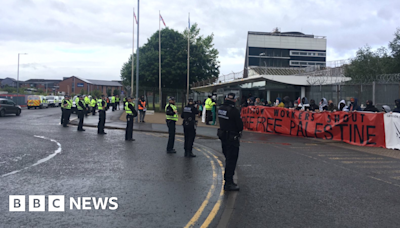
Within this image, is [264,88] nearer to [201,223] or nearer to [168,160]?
[168,160]

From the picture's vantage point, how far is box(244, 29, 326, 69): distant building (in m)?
61.8

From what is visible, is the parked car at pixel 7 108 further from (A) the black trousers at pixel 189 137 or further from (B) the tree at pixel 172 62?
(A) the black trousers at pixel 189 137

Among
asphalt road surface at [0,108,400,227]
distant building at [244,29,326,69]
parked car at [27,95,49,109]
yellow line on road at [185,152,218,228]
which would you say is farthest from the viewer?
distant building at [244,29,326,69]

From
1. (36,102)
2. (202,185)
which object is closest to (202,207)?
(202,185)

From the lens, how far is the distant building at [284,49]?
6181 cm

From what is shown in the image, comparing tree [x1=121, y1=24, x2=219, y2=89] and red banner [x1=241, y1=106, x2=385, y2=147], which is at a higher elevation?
tree [x1=121, y1=24, x2=219, y2=89]

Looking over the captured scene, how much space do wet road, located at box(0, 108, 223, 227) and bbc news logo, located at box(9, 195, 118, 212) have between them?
0.09 metres

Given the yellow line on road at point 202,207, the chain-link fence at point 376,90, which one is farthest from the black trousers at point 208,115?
the yellow line on road at point 202,207

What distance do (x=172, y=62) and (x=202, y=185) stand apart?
33253mm

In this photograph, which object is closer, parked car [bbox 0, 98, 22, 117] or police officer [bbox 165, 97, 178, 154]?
police officer [bbox 165, 97, 178, 154]

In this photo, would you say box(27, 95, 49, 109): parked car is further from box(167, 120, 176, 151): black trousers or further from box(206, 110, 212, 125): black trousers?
box(167, 120, 176, 151): black trousers

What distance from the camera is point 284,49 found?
63656 mm

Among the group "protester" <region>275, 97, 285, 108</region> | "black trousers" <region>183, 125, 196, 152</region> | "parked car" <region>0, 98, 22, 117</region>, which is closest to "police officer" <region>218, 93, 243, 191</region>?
"black trousers" <region>183, 125, 196, 152</region>

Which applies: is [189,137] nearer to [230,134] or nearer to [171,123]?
[171,123]
